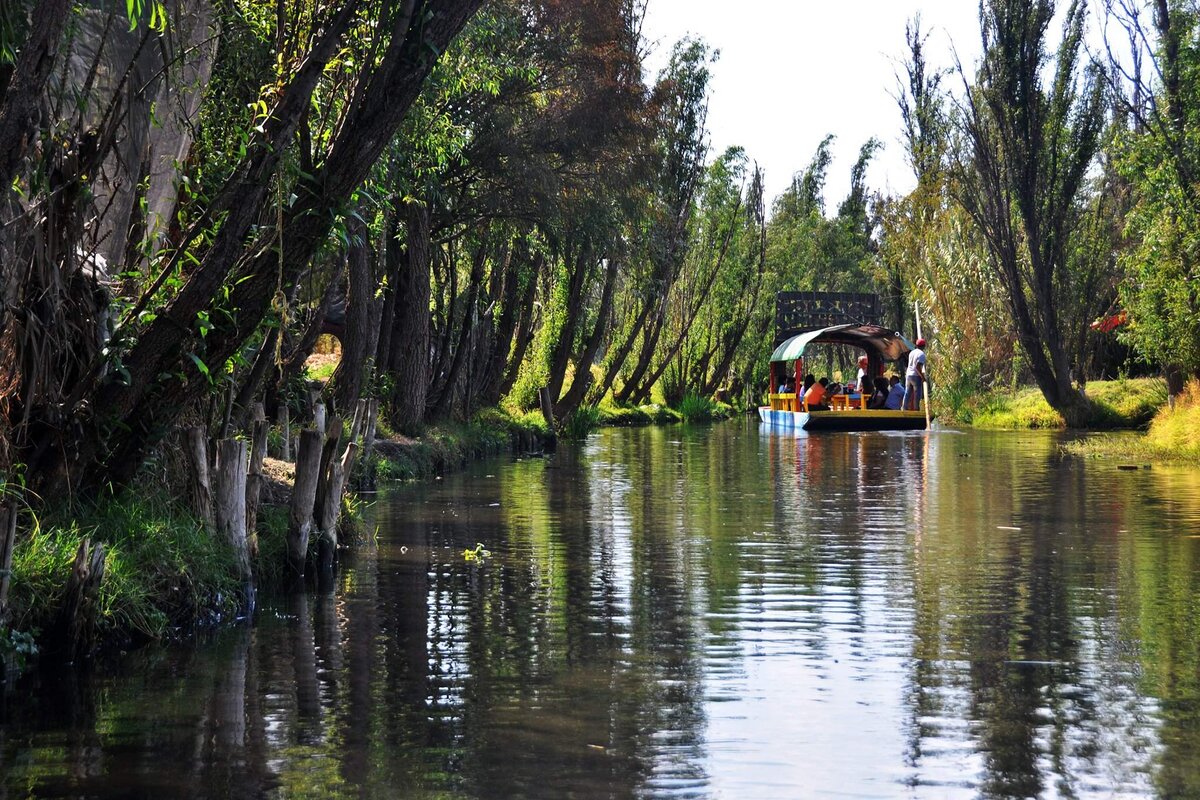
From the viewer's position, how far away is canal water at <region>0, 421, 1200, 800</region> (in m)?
6.02

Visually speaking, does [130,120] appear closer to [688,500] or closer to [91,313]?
[91,313]

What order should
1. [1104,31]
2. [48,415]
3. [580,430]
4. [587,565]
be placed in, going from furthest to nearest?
[580,430] < [1104,31] < [587,565] < [48,415]

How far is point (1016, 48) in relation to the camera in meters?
37.1

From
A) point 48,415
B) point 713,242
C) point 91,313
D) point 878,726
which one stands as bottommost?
point 878,726

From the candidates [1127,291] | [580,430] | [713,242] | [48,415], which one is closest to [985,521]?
[48,415]

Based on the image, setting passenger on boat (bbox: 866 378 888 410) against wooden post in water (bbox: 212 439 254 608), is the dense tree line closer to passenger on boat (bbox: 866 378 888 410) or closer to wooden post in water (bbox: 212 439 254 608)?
wooden post in water (bbox: 212 439 254 608)

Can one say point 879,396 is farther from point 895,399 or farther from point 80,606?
point 80,606

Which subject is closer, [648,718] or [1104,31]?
[648,718]

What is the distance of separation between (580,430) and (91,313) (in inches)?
1019

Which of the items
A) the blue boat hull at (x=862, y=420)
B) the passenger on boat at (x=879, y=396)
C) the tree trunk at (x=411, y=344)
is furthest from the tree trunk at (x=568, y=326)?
the tree trunk at (x=411, y=344)

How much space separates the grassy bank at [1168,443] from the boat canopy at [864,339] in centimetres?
1288

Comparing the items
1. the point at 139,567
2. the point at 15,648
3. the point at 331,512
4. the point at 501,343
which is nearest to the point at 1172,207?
the point at 501,343

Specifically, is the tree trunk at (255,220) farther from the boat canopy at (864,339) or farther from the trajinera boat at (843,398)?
the boat canopy at (864,339)

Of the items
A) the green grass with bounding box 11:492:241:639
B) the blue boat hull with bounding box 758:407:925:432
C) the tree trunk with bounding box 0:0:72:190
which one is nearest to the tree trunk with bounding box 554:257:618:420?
the blue boat hull with bounding box 758:407:925:432
